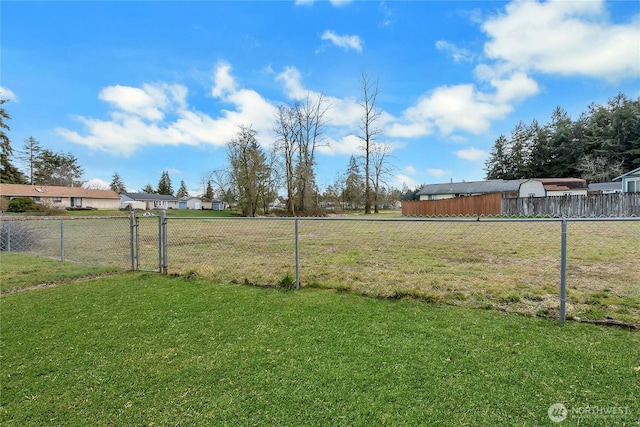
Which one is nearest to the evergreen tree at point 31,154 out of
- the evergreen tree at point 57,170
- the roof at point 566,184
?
the evergreen tree at point 57,170

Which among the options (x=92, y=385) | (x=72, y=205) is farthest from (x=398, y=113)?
(x=72, y=205)

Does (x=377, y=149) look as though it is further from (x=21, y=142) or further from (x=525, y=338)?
(x=21, y=142)

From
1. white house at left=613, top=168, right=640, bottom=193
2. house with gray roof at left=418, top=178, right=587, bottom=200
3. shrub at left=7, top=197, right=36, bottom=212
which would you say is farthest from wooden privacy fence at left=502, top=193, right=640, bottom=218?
shrub at left=7, top=197, right=36, bottom=212

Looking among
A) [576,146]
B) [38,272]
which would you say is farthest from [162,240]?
[576,146]

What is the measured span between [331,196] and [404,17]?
113 ft

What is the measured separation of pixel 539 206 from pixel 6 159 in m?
52.6

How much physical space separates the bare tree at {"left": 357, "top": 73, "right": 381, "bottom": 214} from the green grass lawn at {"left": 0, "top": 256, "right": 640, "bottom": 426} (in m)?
30.9

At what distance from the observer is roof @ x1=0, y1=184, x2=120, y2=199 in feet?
113

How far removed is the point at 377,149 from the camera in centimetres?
3428

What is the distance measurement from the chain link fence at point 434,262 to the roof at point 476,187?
26919 mm

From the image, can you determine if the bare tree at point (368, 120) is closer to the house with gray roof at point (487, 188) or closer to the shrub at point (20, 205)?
the house with gray roof at point (487, 188)

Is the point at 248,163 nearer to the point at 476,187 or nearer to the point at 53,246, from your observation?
the point at 53,246

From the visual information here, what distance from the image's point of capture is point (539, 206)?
18891mm

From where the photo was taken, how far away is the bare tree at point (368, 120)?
32.2 m
